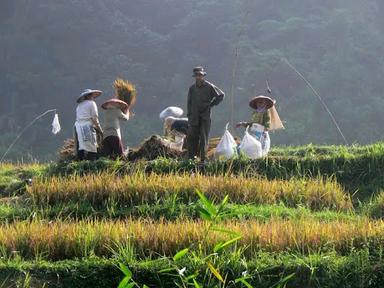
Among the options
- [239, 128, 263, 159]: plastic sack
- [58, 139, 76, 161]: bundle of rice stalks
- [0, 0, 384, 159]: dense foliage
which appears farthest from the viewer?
[0, 0, 384, 159]: dense foliage

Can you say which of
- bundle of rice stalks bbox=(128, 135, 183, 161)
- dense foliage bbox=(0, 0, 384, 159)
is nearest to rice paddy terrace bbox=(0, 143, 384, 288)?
bundle of rice stalks bbox=(128, 135, 183, 161)

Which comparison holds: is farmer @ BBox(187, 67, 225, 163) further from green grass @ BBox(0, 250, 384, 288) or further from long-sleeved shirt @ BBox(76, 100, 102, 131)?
green grass @ BBox(0, 250, 384, 288)

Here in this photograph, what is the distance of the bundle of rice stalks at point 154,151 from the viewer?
10797 mm

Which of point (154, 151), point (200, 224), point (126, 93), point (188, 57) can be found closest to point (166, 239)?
point (200, 224)

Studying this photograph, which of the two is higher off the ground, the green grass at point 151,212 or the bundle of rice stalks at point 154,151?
the bundle of rice stalks at point 154,151

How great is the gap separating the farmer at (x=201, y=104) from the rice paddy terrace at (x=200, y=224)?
806mm

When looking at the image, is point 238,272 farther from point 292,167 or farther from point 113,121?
point 113,121

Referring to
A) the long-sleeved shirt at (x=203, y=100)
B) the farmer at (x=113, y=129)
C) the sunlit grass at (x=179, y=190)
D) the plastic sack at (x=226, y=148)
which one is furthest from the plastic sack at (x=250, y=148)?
the farmer at (x=113, y=129)

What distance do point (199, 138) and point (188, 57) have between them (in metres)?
22.9

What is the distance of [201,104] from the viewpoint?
34.0ft

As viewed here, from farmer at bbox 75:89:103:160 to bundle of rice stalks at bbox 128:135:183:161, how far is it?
2.24 ft

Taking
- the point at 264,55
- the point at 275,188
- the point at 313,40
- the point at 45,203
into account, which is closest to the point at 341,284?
the point at 275,188

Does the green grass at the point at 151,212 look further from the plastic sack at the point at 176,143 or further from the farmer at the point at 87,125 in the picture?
the plastic sack at the point at 176,143

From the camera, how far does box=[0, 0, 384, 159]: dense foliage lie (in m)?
29.1
